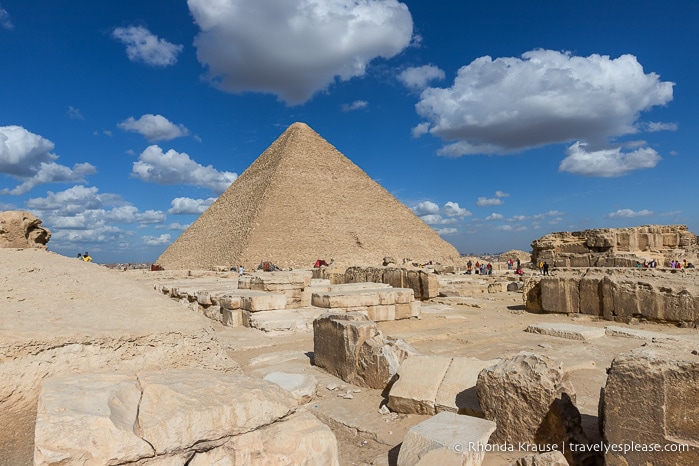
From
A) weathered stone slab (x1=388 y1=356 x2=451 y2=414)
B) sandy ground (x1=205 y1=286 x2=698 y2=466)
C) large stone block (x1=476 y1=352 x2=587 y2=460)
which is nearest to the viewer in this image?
large stone block (x1=476 y1=352 x2=587 y2=460)

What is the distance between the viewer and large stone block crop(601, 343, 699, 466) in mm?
1921

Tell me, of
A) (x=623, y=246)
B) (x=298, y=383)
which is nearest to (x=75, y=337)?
(x=298, y=383)

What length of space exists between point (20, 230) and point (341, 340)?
4.13m

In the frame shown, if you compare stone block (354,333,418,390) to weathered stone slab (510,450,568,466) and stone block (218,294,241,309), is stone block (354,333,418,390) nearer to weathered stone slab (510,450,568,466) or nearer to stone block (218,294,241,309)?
weathered stone slab (510,450,568,466)

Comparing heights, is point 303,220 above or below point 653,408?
above

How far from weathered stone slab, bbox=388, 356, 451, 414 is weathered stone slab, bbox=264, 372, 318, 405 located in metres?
0.69

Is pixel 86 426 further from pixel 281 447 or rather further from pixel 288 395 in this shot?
pixel 288 395

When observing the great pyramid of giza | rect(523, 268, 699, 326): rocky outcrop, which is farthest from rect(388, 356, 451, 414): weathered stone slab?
the great pyramid of giza

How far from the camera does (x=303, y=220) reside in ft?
166

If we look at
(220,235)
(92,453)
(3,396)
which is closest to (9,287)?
(3,396)

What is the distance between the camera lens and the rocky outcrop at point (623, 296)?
227 inches

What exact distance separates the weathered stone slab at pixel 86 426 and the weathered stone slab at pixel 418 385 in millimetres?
1878

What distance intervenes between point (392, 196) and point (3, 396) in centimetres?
6487

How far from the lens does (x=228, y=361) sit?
251 cm
